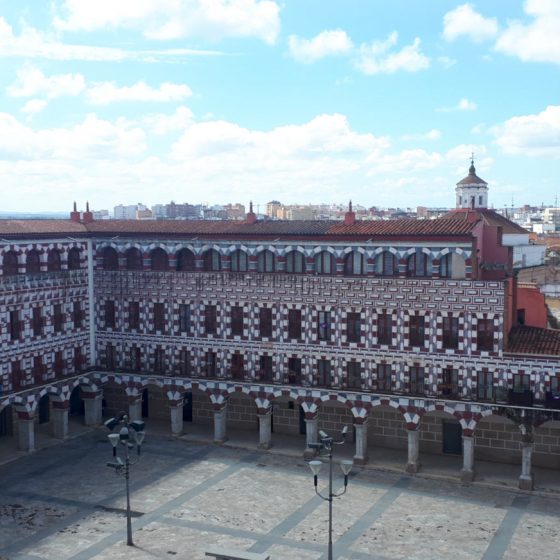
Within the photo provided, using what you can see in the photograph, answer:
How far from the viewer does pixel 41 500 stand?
40531 millimetres

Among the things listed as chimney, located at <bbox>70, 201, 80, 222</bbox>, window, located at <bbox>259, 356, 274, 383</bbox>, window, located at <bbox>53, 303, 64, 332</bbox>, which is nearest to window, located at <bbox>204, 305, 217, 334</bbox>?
window, located at <bbox>259, 356, 274, 383</bbox>

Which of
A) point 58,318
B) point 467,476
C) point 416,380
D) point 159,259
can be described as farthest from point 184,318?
point 467,476

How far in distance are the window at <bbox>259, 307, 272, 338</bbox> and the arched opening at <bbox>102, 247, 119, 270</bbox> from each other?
471 inches

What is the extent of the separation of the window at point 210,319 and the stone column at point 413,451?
14.8 metres

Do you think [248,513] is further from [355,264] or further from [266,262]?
[266,262]

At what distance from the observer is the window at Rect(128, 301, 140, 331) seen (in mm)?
53375

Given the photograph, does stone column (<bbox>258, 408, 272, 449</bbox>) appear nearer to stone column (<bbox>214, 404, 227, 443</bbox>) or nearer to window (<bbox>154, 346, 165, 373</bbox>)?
stone column (<bbox>214, 404, 227, 443</bbox>)

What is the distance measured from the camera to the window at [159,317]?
5247 centimetres

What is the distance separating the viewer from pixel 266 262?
49.8 meters

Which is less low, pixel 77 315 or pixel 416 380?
pixel 77 315

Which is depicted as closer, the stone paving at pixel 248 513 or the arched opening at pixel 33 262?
the stone paving at pixel 248 513

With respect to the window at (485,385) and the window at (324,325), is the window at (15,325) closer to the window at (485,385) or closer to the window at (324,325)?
the window at (324,325)

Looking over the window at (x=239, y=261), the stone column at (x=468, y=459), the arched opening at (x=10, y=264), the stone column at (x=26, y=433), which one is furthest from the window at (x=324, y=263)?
the stone column at (x=26, y=433)

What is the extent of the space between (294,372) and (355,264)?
804cm
